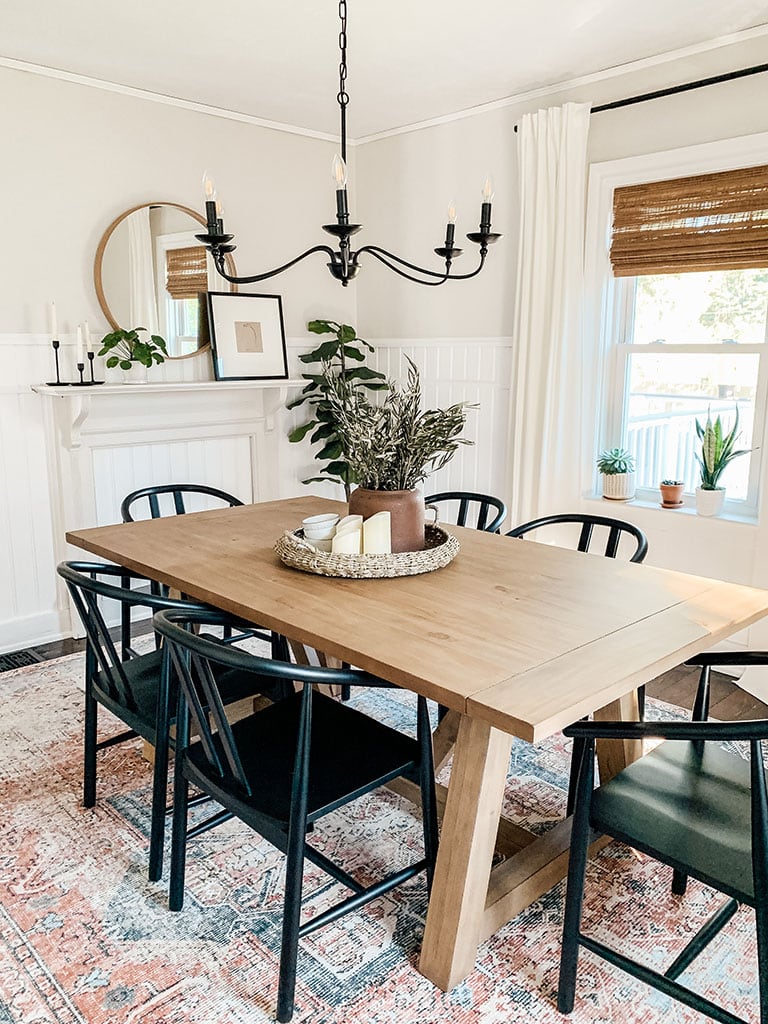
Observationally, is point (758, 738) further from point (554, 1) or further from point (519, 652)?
point (554, 1)

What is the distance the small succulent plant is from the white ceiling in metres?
1.66

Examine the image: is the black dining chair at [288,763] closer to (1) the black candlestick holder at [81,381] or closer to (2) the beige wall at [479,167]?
(1) the black candlestick holder at [81,381]

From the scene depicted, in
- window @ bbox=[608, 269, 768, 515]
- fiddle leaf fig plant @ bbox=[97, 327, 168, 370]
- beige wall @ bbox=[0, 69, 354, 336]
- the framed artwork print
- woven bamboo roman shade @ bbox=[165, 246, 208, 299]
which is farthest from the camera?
the framed artwork print

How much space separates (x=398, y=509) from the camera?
7.30ft

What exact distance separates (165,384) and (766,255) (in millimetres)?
2629

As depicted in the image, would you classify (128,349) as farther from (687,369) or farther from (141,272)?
(687,369)

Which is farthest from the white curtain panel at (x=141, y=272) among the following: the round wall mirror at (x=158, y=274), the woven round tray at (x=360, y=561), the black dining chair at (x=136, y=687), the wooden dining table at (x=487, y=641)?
the woven round tray at (x=360, y=561)

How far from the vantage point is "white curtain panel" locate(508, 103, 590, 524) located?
3549 mm

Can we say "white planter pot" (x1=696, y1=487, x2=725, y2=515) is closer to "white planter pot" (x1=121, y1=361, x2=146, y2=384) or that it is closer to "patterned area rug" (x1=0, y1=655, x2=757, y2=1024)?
"patterned area rug" (x1=0, y1=655, x2=757, y2=1024)

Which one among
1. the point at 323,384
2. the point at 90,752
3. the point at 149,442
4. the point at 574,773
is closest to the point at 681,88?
the point at 323,384

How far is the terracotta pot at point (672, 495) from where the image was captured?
3.50m

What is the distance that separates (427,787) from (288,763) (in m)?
0.34

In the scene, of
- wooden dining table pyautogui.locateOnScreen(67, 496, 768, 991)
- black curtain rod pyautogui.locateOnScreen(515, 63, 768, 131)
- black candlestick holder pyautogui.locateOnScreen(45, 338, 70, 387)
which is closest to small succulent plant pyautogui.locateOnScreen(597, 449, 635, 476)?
wooden dining table pyautogui.locateOnScreen(67, 496, 768, 991)

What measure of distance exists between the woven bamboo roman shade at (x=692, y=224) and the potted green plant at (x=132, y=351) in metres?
2.11
